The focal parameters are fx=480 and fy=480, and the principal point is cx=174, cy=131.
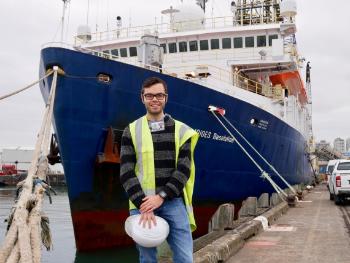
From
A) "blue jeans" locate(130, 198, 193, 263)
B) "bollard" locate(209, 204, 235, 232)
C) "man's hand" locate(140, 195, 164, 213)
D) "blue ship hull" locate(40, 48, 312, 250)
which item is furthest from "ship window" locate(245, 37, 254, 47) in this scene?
"man's hand" locate(140, 195, 164, 213)

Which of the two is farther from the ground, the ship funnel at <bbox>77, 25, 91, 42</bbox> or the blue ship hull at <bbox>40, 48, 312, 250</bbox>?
the ship funnel at <bbox>77, 25, 91, 42</bbox>

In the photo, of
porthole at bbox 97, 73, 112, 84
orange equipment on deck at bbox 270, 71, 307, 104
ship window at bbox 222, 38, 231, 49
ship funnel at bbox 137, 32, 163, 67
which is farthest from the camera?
orange equipment on deck at bbox 270, 71, 307, 104

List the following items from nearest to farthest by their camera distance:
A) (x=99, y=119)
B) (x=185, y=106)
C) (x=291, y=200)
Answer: (x=99, y=119)
(x=185, y=106)
(x=291, y=200)

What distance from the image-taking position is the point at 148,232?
307 centimetres

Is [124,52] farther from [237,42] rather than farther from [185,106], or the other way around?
[185,106]

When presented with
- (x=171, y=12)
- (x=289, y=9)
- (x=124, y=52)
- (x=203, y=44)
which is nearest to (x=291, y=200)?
(x=203, y=44)

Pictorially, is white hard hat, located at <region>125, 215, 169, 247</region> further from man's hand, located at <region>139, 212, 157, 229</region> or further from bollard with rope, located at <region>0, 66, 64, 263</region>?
bollard with rope, located at <region>0, 66, 64, 263</region>

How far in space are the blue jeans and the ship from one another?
7021 millimetres

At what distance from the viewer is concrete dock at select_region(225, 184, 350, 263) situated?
6.42 meters

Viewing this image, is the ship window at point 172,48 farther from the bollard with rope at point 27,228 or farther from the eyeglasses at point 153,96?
the eyeglasses at point 153,96

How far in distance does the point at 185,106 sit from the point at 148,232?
8950 mm

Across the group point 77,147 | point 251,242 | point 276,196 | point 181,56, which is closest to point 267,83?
point 181,56

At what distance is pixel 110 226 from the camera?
1073 cm

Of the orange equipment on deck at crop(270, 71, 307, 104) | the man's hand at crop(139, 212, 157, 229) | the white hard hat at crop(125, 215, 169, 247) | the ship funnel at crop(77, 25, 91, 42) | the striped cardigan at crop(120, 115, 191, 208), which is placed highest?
the ship funnel at crop(77, 25, 91, 42)
